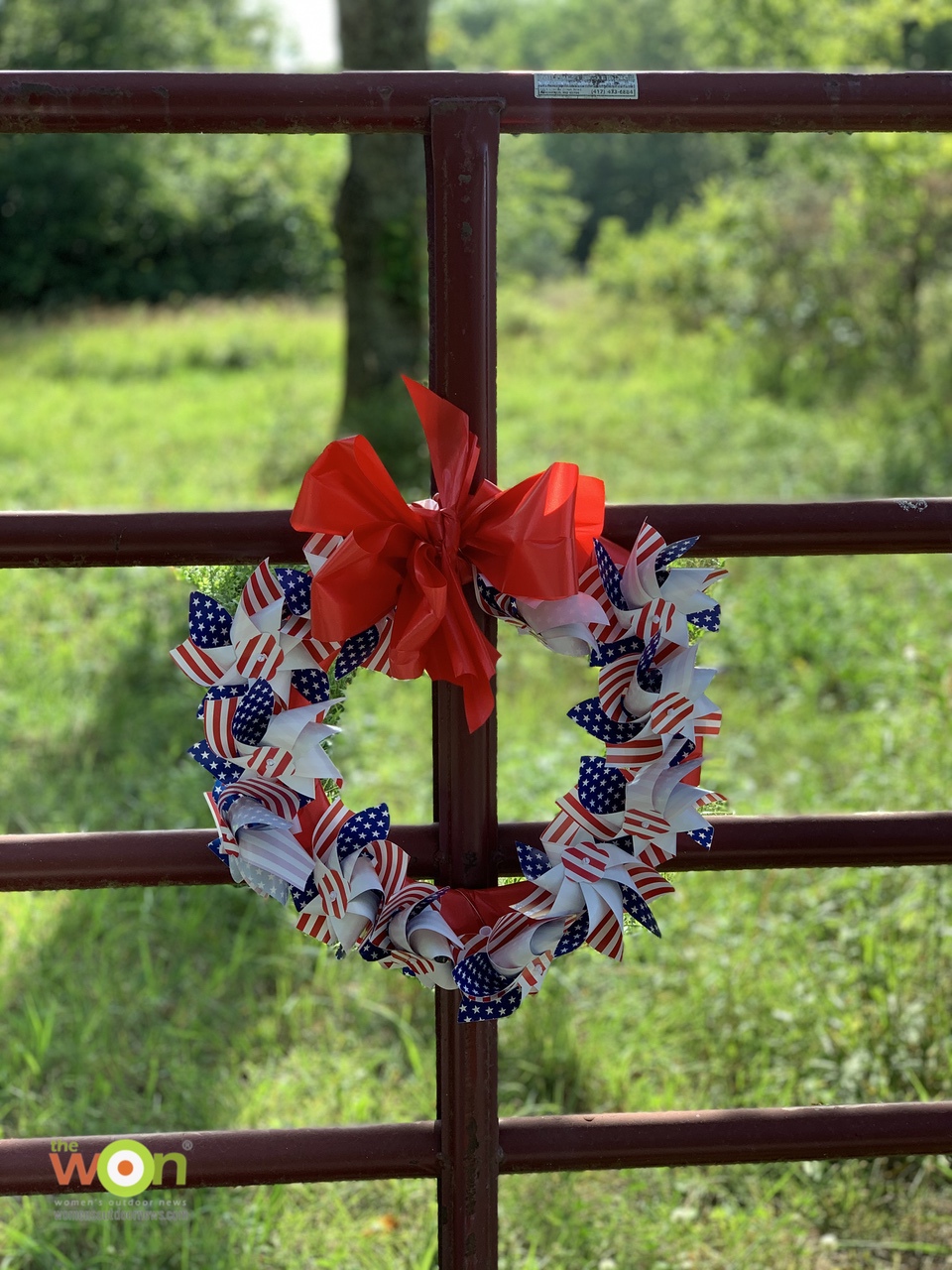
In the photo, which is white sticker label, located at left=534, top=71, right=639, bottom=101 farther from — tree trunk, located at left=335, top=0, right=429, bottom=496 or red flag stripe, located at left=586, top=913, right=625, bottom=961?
tree trunk, located at left=335, top=0, right=429, bottom=496

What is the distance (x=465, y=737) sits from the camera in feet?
3.51

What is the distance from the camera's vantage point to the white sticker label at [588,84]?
101cm

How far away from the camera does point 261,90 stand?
1.00m

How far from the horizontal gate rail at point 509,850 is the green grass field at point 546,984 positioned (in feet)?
2.24

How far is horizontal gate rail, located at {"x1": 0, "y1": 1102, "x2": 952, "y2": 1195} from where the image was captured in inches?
44.3

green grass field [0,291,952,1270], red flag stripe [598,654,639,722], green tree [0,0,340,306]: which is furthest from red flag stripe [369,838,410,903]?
green tree [0,0,340,306]

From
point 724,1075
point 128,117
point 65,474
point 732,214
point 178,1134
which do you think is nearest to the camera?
point 128,117

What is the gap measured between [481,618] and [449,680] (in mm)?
100

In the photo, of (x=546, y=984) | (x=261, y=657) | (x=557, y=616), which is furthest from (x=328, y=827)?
(x=546, y=984)

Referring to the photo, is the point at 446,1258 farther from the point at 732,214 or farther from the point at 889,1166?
the point at 732,214

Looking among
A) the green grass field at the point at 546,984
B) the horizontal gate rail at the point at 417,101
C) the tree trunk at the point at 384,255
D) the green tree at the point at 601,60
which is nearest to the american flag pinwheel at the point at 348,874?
the horizontal gate rail at the point at 417,101

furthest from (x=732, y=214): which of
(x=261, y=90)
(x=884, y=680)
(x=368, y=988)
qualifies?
(x=261, y=90)

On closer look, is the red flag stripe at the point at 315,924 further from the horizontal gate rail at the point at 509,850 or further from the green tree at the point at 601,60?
the green tree at the point at 601,60

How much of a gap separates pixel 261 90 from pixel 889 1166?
160cm
